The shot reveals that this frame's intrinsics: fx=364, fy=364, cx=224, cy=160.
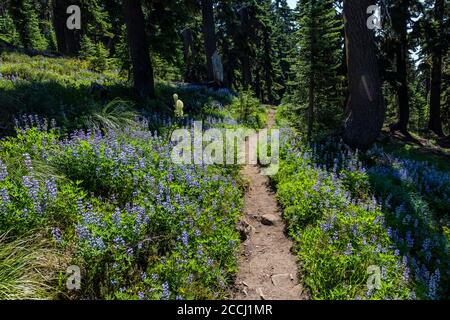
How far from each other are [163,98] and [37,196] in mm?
9347

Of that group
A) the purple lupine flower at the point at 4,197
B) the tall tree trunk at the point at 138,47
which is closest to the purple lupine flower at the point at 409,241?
the purple lupine flower at the point at 4,197

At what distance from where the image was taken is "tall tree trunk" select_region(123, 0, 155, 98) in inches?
487

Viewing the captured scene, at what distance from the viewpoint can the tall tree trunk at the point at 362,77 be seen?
33.4 ft

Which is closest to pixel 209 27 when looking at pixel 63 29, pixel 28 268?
pixel 63 29

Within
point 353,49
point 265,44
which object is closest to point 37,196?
point 353,49

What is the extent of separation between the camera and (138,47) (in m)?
12.5

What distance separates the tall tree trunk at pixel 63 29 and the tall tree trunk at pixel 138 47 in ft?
29.5

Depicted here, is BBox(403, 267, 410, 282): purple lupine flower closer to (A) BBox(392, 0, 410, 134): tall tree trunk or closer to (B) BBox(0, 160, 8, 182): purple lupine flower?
(B) BBox(0, 160, 8, 182): purple lupine flower

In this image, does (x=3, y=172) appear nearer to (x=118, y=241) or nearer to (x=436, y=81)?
(x=118, y=241)

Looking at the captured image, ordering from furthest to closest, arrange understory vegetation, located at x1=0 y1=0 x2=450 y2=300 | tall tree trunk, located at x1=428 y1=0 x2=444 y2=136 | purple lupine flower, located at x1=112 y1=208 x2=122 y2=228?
1. tall tree trunk, located at x1=428 y1=0 x2=444 y2=136
2. purple lupine flower, located at x1=112 y1=208 x2=122 y2=228
3. understory vegetation, located at x1=0 y1=0 x2=450 y2=300

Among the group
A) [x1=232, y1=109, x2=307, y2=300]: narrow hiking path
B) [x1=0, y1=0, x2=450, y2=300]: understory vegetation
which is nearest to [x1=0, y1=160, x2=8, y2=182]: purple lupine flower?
[x1=0, y1=0, x2=450, y2=300]: understory vegetation

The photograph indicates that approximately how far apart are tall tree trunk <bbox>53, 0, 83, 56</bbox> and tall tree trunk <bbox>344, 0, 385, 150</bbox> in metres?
15.3

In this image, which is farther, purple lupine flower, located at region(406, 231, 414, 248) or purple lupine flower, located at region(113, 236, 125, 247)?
purple lupine flower, located at region(406, 231, 414, 248)

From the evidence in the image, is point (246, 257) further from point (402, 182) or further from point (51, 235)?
point (402, 182)
